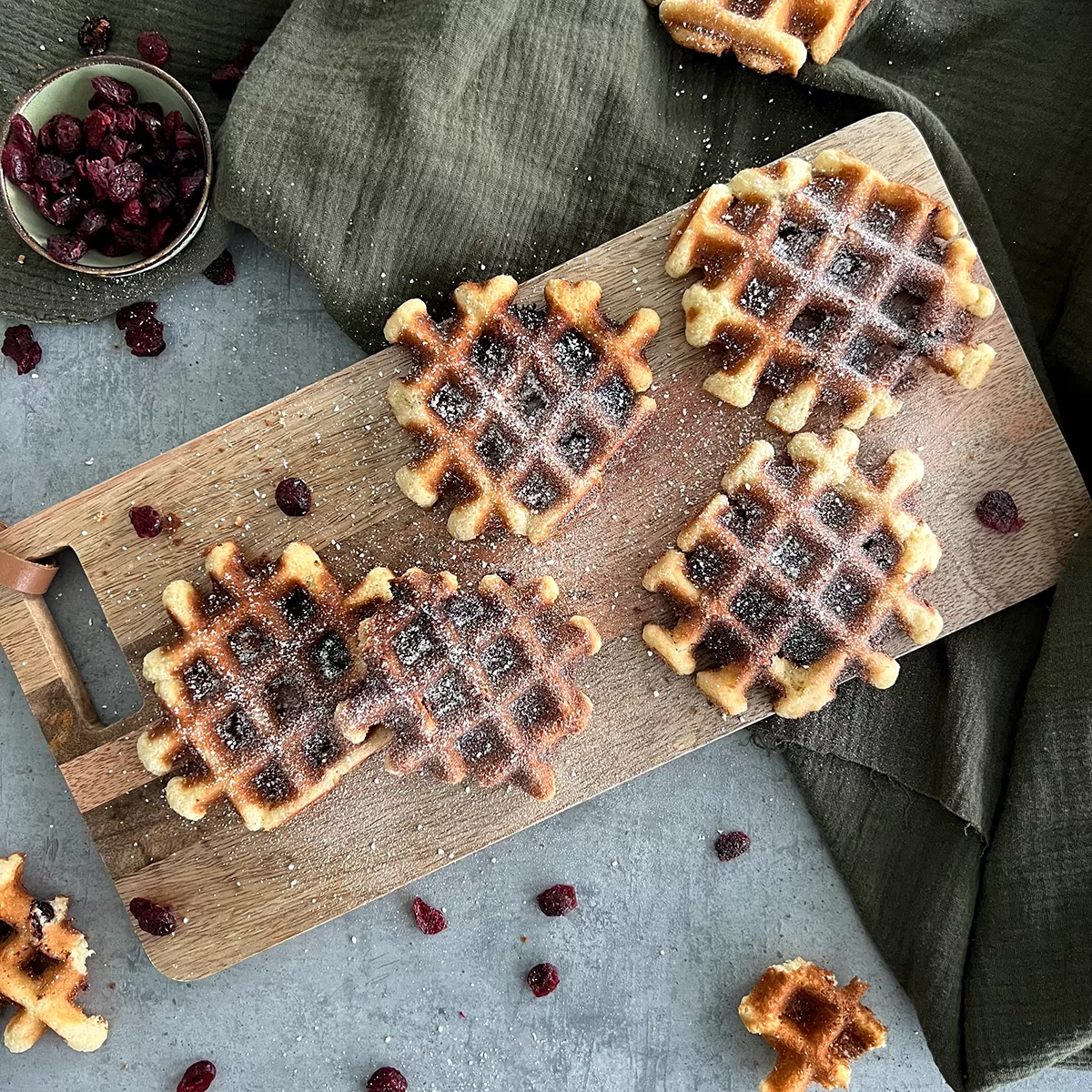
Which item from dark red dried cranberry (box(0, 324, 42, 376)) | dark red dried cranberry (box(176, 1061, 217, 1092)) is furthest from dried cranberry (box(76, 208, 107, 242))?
dark red dried cranberry (box(176, 1061, 217, 1092))

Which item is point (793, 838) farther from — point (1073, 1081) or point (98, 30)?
point (98, 30)

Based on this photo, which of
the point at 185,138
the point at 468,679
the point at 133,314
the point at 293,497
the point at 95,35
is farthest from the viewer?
the point at 133,314

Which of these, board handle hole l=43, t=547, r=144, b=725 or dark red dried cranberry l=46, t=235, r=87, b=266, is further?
board handle hole l=43, t=547, r=144, b=725

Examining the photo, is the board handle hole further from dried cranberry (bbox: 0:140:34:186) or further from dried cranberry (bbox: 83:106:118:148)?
dried cranberry (bbox: 83:106:118:148)

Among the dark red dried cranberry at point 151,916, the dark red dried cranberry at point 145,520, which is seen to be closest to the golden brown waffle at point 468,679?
the dark red dried cranberry at point 145,520

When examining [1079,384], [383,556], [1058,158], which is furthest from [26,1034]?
[1058,158]

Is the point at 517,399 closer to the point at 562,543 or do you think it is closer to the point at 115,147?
the point at 562,543

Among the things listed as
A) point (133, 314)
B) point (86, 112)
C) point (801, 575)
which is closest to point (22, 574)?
point (133, 314)

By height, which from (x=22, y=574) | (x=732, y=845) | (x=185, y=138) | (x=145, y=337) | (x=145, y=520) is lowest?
(x=732, y=845)
